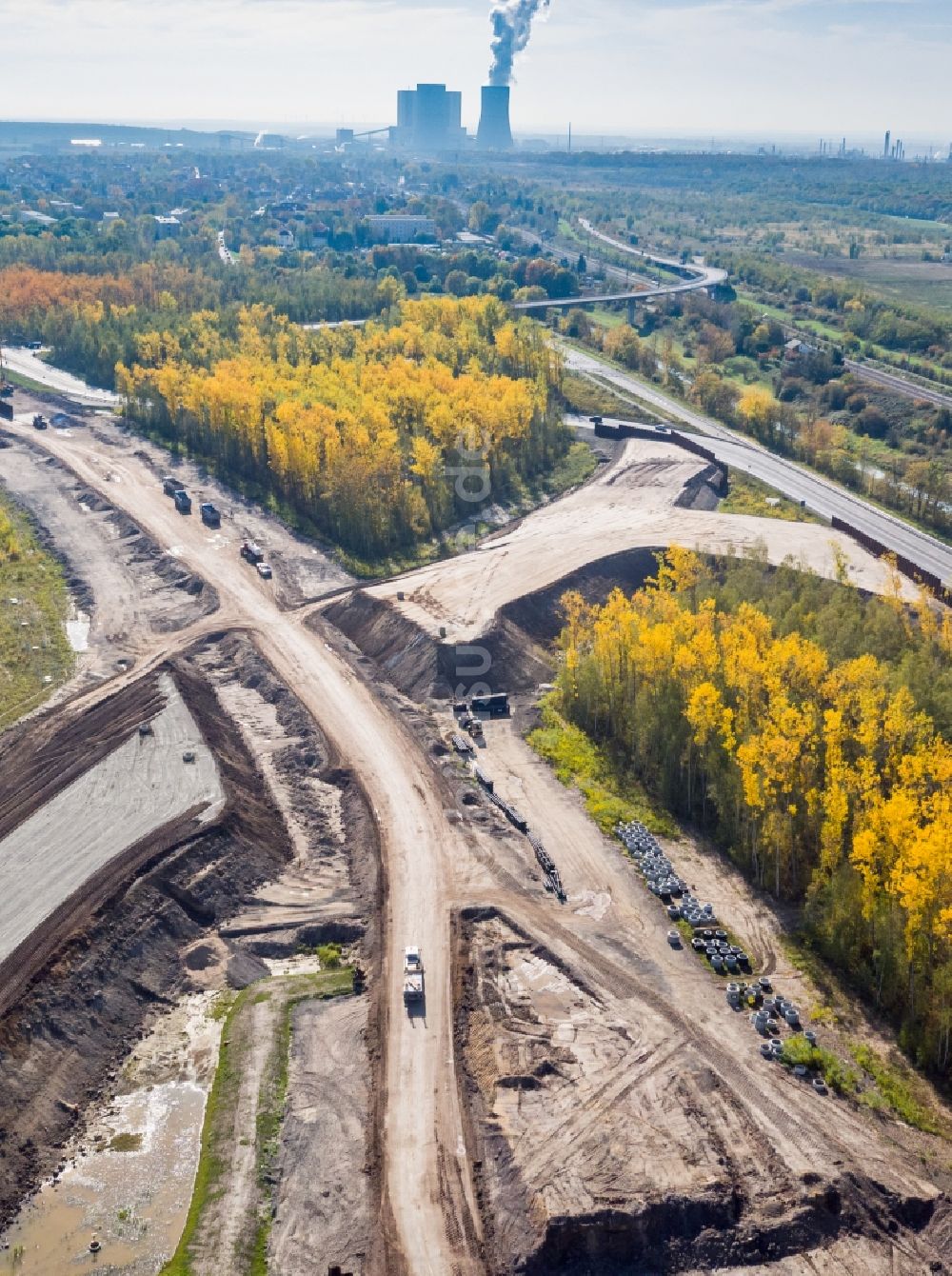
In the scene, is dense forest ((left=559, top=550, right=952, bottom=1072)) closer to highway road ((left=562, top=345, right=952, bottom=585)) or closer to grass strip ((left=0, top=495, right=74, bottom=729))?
highway road ((left=562, top=345, right=952, bottom=585))

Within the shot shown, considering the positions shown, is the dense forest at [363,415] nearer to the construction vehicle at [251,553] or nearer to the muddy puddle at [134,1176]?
the construction vehicle at [251,553]

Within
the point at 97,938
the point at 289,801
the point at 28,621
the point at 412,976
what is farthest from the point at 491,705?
the point at 28,621

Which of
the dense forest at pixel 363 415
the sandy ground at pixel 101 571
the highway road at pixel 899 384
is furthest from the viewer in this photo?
the highway road at pixel 899 384

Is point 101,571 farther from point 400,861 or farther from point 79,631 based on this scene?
point 400,861

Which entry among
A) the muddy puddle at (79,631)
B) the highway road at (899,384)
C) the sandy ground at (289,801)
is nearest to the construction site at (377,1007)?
the sandy ground at (289,801)

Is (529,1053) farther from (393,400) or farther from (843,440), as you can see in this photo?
(843,440)

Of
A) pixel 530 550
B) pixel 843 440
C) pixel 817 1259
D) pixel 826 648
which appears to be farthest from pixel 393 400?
pixel 817 1259

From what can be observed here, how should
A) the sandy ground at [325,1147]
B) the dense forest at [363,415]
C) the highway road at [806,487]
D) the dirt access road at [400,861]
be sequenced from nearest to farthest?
the sandy ground at [325,1147]
the dirt access road at [400,861]
the highway road at [806,487]
the dense forest at [363,415]

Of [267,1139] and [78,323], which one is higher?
[78,323]
